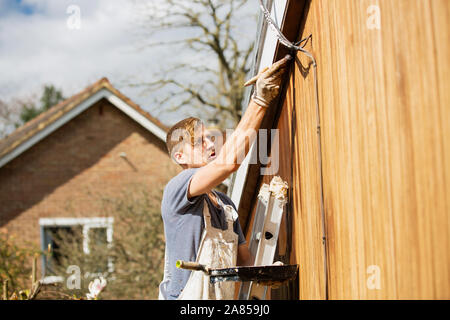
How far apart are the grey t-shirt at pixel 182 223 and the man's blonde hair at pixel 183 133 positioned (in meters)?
0.25

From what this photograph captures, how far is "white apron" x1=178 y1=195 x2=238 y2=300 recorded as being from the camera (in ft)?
8.37

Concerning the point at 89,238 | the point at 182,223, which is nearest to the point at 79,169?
the point at 89,238

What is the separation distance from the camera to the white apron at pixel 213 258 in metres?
2.55

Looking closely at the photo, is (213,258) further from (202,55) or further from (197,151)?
(202,55)

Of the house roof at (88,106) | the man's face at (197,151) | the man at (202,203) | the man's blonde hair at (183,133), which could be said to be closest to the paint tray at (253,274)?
the man at (202,203)

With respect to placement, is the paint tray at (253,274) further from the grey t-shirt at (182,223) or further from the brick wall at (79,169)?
the brick wall at (79,169)

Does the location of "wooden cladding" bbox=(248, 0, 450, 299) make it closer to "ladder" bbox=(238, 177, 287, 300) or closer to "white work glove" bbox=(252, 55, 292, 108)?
"white work glove" bbox=(252, 55, 292, 108)

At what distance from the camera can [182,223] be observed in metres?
2.71

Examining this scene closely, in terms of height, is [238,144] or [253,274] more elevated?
[238,144]

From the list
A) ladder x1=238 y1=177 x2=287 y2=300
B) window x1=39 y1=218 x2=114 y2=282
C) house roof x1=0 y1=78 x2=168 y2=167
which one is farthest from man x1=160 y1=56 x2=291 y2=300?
house roof x1=0 y1=78 x2=168 y2=167

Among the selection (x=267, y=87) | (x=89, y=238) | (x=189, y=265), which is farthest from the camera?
(x=89, y=238)

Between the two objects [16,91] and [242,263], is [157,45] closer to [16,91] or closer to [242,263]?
[242,263]

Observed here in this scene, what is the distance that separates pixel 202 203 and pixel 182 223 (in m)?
0.15

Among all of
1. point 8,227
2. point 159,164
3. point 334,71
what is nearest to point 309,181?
point 334,71
